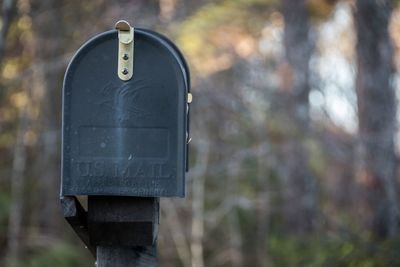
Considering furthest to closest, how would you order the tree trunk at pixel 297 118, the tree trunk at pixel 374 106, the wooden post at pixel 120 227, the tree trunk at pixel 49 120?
the tree trunk at pixel 297 118, the tree trunk at pixel 49 120, the tree trunk at pixel 374 106, the wooden post at pixel 120 227

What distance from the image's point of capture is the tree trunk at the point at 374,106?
23.3 ft

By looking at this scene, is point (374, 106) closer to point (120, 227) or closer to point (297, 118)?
point (297, 118)

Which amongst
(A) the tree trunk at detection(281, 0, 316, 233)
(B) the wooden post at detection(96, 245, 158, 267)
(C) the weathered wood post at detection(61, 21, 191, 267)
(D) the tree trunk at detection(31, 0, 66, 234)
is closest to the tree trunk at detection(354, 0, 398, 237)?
(A) the tree trunk at detection(281, 0, 316, 233)

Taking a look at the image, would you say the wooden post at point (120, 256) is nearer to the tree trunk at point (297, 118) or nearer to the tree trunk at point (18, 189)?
the tree trunk at point (18, 189)

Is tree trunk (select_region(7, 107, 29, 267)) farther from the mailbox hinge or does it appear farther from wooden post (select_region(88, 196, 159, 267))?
the mailbox hinge

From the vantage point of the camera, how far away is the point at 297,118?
8734 millimetres

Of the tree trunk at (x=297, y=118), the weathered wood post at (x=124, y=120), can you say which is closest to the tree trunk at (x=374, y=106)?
the tree trunk at (x=297, y=118)

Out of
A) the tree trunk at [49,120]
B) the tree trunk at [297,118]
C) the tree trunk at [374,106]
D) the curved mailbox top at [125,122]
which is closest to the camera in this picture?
the curved mailbox top at [125,122]

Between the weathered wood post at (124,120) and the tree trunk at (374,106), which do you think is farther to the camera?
the tree trunk at (374,106)

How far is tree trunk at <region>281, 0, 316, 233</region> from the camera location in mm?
8750

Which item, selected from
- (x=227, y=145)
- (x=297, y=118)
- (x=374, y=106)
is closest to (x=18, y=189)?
(x=227, y=145)

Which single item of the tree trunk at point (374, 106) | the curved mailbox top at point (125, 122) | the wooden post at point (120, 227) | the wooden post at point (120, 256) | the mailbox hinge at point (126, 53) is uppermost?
the tree trunk at point (374, 106)

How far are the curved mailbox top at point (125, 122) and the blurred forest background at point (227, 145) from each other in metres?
3.27

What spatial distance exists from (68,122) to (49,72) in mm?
5197
